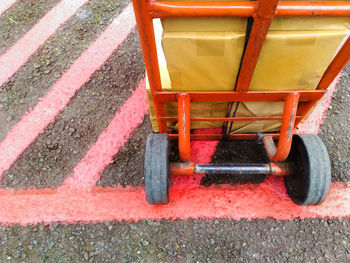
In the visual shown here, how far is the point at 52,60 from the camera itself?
2.83 m

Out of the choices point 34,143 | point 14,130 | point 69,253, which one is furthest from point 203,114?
point 14,130

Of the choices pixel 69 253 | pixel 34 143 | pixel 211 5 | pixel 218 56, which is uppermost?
pixel 211 5

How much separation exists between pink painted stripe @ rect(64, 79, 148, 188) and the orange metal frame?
1.66 feet

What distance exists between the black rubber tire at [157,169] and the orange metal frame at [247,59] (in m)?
0.11

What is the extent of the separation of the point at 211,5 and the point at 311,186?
3.91 ft

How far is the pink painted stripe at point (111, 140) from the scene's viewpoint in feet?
7.13

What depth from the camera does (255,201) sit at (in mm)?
2031

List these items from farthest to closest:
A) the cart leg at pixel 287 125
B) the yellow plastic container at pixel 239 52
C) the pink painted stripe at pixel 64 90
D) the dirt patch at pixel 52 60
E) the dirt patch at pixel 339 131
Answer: the dirt patch at pixel 52 60, the pink painted stripe at pixel 64 90, the dirt patch at pixel 339 131, the cart leg at pixel 287 125, the yellow plastic container at pixel 239 52

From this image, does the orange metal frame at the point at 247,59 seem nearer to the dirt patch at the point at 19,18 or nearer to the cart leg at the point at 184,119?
the cart leg at the point at 184,119

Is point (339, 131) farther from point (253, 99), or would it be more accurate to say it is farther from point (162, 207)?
point (162, 207)

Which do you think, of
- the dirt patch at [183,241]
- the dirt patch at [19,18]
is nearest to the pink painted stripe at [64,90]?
the dirt patch at [183,241]

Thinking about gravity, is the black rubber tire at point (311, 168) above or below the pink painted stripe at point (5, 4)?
below

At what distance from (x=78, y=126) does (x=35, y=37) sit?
4.30ft

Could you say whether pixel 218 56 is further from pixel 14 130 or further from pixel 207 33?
pixel 14 130
